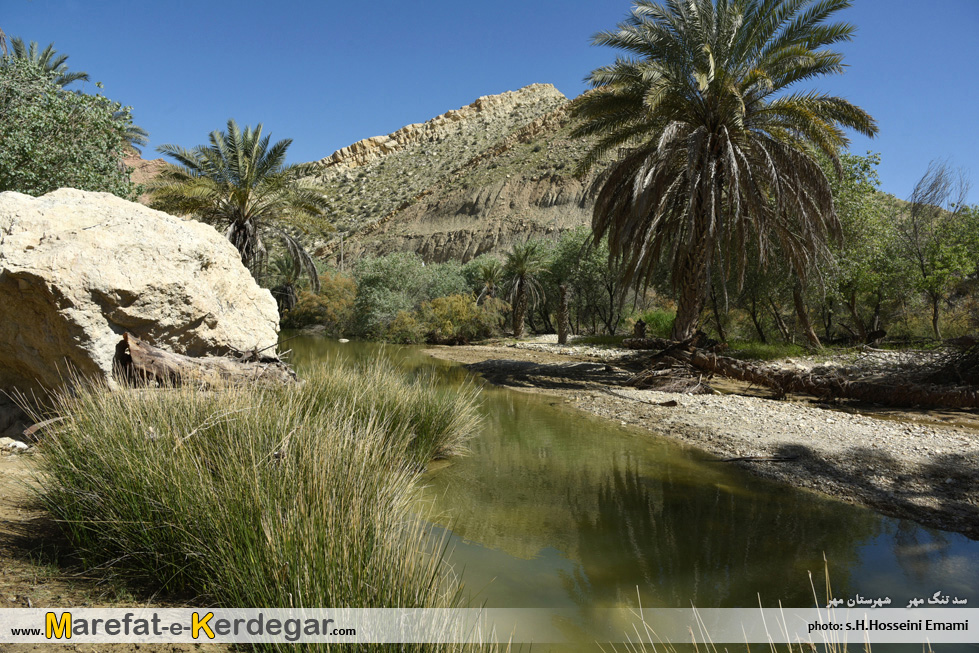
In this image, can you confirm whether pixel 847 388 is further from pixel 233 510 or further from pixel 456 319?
pixel 456 319

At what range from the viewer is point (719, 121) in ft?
36.7

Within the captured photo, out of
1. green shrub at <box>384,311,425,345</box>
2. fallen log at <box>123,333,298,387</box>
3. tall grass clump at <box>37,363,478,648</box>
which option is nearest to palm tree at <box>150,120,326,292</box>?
green shrub at <box>384,311,425,345</box>

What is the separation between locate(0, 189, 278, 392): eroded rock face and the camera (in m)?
5.21

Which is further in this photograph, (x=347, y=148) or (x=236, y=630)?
(x=347, y=148)

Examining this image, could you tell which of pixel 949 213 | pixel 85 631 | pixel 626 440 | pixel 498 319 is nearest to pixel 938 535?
pixel 626 440

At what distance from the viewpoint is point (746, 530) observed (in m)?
4.20

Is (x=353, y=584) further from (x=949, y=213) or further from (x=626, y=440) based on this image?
(x=949, y=213)

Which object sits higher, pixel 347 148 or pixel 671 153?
pixel 347 148

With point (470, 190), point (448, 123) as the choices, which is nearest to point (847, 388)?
point (470, 190)

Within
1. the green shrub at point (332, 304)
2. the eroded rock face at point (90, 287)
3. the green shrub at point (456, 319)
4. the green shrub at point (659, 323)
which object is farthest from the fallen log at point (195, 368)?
the green shrub at point (332, 304)

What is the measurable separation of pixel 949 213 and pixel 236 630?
25.3 metres

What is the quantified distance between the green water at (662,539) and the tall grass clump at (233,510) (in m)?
0.94

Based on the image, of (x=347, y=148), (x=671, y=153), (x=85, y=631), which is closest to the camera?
(x=85, y=631)

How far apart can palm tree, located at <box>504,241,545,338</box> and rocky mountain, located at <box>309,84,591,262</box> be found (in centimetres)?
1296
